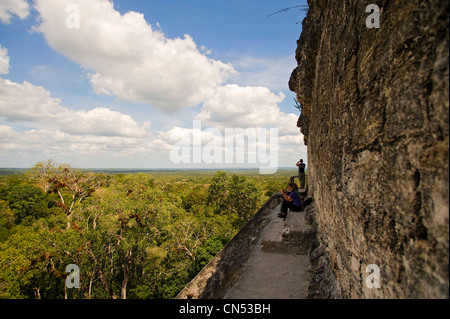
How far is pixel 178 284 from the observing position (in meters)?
14.0

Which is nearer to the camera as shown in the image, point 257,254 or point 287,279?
point 287,279

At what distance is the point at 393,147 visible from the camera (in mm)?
1811

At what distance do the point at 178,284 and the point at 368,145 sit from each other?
49.2ft

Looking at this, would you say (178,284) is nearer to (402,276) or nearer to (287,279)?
(287,279)

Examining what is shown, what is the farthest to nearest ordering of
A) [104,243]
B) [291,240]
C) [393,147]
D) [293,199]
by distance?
[104,243]
[293,199]
[291,240]
[393,147]

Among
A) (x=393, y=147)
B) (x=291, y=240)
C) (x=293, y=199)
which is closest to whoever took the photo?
(x=393, y=147)

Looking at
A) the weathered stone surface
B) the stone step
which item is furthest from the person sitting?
the weathered stone surface

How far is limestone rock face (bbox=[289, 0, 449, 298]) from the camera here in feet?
4.38

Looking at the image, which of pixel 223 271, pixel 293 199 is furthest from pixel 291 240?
pixel 223 271

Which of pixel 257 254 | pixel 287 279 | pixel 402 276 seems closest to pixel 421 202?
pixel 402 276

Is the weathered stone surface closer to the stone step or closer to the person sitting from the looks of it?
the stone step

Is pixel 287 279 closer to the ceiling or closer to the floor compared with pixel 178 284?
closer to the ceiling

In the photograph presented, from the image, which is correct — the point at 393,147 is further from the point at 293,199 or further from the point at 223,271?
the point at 293,199
